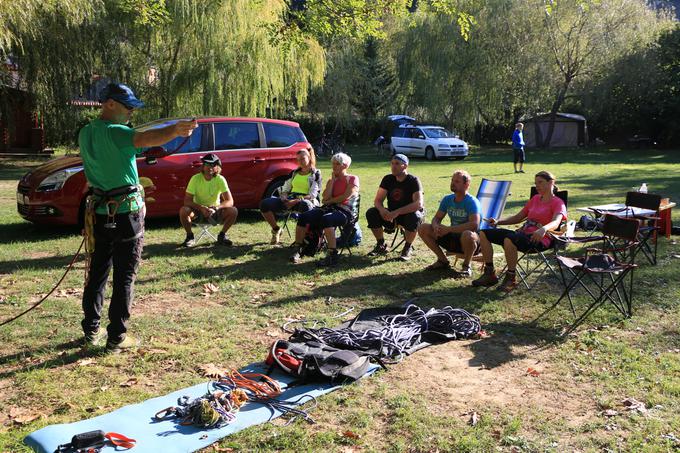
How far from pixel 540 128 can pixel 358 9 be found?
25092mm

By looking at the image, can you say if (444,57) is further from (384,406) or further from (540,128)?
(384,406)

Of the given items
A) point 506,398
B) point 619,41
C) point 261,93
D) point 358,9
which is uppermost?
point 619,41

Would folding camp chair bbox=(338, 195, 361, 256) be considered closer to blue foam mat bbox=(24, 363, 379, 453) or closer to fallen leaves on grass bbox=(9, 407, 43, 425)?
blue foam mat bbox=(24, 363, 379, 453)

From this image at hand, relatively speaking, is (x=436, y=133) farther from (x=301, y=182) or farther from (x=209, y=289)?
(x=209, y=289)

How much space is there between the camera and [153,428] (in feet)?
11.7

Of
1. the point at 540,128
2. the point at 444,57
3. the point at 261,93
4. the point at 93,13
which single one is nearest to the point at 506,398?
the point at 261,93

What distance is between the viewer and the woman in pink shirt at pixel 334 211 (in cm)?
760

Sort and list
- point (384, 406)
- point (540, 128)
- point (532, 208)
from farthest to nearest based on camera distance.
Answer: point (540, 128), point (532, 208), point (384, 406)

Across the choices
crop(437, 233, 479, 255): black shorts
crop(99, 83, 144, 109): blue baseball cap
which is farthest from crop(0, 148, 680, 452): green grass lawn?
crop(99, 83, 144, 109): blue baseball cap

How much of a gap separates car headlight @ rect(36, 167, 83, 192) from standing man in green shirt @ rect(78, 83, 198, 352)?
4379 mm

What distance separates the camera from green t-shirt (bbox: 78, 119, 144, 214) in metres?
4.43

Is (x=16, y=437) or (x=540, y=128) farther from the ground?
(x=540, y=128)

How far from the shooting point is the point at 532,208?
672 centimetres

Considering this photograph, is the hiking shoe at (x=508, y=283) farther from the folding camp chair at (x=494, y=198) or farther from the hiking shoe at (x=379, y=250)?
the hiking shoe at (x=379, y=250)
